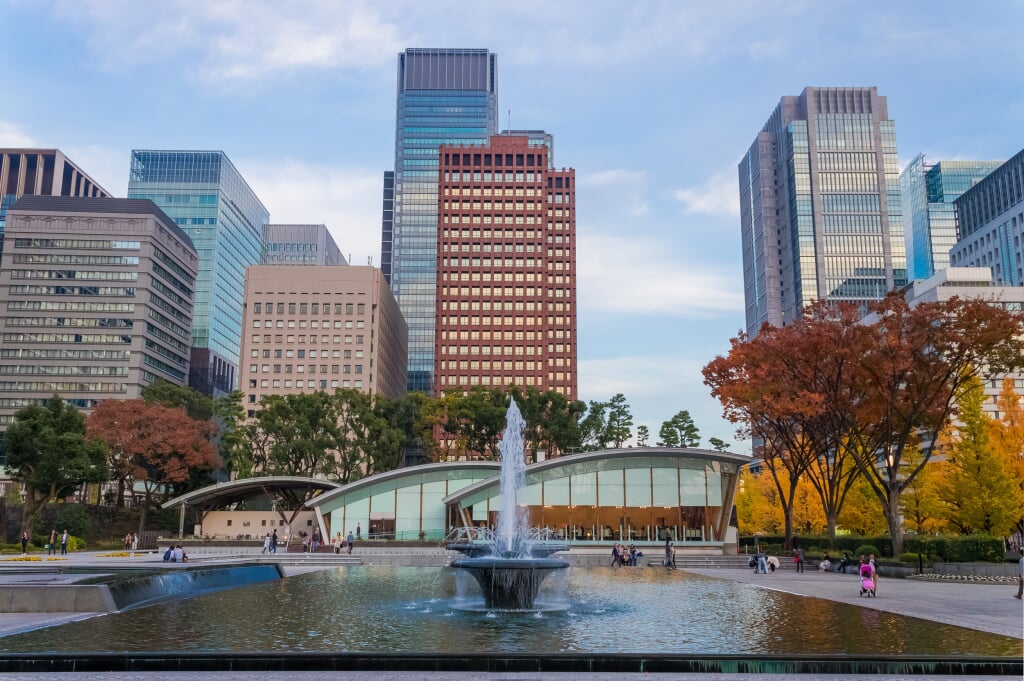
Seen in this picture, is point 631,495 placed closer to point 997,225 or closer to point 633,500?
point 633,500

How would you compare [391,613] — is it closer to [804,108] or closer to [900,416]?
[900,416]

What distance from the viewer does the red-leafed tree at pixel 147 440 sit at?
210 feet

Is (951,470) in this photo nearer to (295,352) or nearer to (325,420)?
(325,420)

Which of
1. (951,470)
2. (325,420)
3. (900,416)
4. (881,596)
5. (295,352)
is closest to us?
(881,596)

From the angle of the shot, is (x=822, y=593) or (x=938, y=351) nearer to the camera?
(x=822, y=593)

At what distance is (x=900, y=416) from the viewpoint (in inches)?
1454

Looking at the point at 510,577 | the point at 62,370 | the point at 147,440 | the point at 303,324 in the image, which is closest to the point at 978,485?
the point at 510,577

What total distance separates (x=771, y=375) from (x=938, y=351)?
26.1ft

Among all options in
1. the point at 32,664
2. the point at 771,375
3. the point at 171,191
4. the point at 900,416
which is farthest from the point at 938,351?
the point at 171,191

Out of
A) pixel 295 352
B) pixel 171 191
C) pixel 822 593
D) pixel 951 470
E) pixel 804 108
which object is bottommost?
pixel 822 593

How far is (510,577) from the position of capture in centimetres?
1944

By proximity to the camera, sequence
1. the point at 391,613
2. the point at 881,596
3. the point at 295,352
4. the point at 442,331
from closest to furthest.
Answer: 1. the point at 391,613
2. the point at 881,596
3. the point at 295,352
4. the point at 442,331

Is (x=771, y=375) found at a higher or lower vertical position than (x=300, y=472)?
higher

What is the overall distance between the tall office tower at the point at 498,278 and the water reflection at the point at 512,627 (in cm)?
11726
